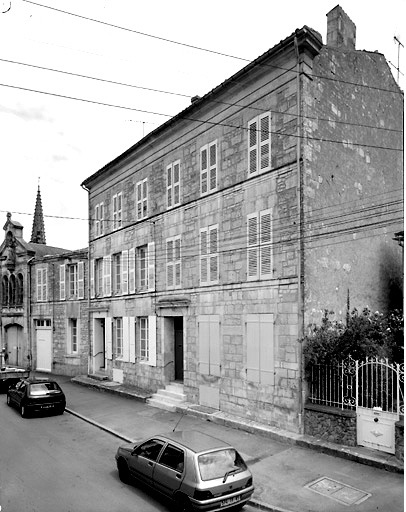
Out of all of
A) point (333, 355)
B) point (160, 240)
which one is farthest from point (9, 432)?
point (333, 355)

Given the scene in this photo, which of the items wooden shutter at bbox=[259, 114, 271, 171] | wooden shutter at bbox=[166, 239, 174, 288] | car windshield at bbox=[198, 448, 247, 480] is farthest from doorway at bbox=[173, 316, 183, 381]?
car windshield at bbox=[198, 448, 247, 480]

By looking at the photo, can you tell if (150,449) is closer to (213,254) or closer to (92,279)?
(213,254)

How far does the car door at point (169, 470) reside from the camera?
28.3 feet

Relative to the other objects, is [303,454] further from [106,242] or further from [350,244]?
[106,242]

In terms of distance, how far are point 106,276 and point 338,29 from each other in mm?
15305

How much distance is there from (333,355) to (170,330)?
846 centimetres

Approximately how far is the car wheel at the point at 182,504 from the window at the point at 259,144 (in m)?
9.37

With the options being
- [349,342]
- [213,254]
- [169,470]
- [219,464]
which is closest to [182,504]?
[169,470]

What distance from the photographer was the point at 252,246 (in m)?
14.6

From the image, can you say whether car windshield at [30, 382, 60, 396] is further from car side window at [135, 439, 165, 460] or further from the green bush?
the green bush

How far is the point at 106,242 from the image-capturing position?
23.9 meters

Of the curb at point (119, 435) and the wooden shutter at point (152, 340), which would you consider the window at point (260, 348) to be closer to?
the curb at point (119, 435)

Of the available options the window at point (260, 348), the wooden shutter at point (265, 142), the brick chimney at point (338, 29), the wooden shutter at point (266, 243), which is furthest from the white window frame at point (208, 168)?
the brick chimney at point (338, 29)

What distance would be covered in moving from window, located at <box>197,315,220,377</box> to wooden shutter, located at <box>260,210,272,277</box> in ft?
8.96
